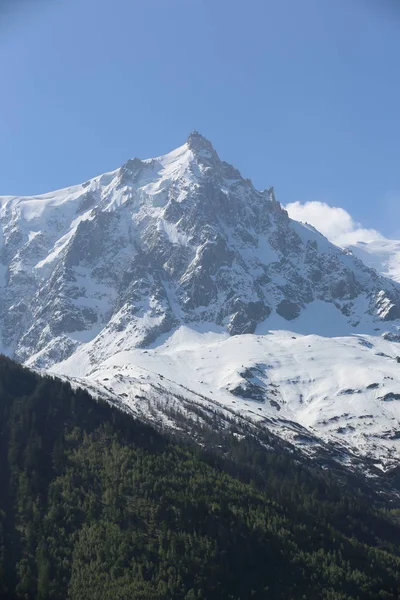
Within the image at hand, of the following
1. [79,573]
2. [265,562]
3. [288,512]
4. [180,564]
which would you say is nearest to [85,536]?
[79,573]

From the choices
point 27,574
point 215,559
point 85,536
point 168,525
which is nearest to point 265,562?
point 215,559

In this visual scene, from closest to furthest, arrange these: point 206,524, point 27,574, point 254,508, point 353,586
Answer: point 27,574 < point 353,586 < point 206,524 < point 254,508

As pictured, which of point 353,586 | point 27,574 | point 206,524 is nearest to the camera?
point 27,574

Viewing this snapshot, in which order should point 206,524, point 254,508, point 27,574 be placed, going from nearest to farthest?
point 27,574 < point 206,524 < point 254,508

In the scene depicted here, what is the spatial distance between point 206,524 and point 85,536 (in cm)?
2624

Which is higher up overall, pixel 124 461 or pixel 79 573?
pixel 124 461

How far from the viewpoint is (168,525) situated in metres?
174

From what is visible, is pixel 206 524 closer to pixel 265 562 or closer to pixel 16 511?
pixel 265 562

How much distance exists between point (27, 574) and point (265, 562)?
1911 inches

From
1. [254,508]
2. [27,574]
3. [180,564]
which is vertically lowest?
[27,574]

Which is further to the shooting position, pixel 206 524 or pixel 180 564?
pixel 206 524

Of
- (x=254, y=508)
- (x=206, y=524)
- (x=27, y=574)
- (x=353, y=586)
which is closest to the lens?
(x=27, y=574)

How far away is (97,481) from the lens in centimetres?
19112

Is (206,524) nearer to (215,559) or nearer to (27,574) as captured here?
(215,559)
